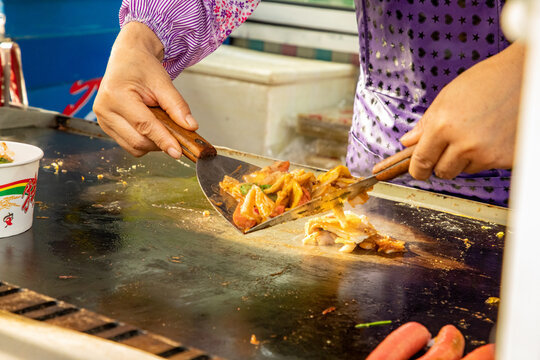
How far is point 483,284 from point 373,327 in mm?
424

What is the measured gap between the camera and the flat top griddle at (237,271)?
142 centimetres

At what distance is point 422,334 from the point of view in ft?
4.50

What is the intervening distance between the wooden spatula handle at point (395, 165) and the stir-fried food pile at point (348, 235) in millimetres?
239

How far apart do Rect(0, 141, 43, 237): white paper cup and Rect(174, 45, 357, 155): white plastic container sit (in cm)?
303

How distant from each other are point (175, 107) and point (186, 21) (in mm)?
422

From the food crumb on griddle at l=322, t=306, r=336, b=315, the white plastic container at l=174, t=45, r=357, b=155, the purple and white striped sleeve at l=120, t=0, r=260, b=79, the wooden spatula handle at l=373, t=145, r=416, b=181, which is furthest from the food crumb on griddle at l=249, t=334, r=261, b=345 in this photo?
the white plastic container at l=174, t=45, r=357, b=155

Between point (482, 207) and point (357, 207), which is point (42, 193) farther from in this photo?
point (482, 207)

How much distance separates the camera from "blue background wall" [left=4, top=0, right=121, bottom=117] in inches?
175

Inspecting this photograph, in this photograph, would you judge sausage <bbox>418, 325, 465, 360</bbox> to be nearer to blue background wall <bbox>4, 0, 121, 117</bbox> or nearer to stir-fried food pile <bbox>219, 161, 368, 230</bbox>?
stir-fried food pile <bbox>219, 161, 368, 230</bbox>

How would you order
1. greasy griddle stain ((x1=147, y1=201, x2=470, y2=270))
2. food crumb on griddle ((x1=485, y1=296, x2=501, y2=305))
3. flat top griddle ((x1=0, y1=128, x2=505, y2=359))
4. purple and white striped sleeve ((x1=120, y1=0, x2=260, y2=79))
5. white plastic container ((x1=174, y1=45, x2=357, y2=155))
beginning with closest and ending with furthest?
1. flat top griddle ((x1=0, y1=128, x2=505, y2=359))
2. food crumb on griddle ((x1=485, y1=296, x2=501, y2=305))
3. greasy griddle stain ((x1=147, y1=201, x2=470, y2=270))
4. purple and white striped sleeve ((x1=120, y1=0, x2=260, y2=79))
5. white plastic container ((x1=174, y1=45, x2=357, y2=155))

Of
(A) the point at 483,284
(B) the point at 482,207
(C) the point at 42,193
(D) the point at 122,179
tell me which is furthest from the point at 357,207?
(C) the point at 42,193

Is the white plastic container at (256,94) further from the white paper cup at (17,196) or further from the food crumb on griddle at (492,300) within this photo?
the food crumb on griddle at (492,300)

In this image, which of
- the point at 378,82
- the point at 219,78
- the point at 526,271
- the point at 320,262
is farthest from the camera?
the point at 219,78

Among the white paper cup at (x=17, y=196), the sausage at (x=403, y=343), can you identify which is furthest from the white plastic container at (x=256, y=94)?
the sausage at (x=403, y=343)
